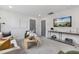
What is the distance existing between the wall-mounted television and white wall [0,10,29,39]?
31.9 inches

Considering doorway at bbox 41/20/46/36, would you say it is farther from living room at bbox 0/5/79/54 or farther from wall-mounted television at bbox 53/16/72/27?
wall-mounted television at bbox 53/16/72/27

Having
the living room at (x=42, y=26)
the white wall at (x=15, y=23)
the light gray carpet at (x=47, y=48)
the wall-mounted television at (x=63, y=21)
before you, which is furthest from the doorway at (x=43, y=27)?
the white wall at (x=15, y=23)

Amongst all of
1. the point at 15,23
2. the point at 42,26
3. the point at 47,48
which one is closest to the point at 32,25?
the point at 42,26

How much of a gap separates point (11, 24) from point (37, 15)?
2.39ft

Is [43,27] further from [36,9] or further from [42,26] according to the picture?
[36,9]

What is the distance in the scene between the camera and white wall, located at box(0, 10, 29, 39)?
7.87 ft

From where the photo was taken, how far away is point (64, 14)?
251 cm

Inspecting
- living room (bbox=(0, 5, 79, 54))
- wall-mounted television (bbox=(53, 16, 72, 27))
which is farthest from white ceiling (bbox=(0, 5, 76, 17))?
wall-mounted television (bbox=(53, 16, 72, 27))

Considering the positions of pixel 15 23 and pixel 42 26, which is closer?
pixel 15 23

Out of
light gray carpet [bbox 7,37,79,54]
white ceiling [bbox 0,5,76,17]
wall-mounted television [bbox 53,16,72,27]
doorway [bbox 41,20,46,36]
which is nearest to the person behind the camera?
white ceiling [bbox 0,5,76,17]

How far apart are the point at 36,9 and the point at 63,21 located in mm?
803

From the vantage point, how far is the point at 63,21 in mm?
2598
